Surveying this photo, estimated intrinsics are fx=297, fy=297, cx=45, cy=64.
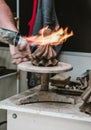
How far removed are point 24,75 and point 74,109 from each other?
1.30 m

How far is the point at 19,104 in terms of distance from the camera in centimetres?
143

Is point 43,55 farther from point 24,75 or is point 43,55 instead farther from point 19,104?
point 24,75

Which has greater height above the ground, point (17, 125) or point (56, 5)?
point (56, 5)

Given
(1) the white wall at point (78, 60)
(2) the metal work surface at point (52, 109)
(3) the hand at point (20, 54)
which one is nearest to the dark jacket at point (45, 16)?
(1) the white wall at point (78, 60)

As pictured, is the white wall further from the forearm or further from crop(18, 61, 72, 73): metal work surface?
crop(18, 61, 72, 73): metal work surface

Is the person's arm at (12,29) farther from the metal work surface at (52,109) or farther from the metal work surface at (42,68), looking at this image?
the metal work surface at (52,109)

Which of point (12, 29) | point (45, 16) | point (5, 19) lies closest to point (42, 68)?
point (12, 29)

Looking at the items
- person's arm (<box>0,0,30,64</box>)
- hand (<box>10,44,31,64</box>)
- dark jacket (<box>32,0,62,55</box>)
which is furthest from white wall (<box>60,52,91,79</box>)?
hand (<box>10,44,31,64</box>)

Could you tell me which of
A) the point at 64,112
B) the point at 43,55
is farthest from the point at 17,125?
the point at 43,55

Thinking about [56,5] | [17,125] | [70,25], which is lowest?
[17,125]

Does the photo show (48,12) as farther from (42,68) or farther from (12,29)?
(42,68)

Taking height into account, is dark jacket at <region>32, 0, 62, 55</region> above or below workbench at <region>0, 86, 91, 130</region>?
above

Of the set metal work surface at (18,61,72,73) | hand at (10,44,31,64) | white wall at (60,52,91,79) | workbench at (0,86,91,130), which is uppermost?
hand at (10,44,31,64)

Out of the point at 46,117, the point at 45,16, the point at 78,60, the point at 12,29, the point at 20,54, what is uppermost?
the point at 45,16
